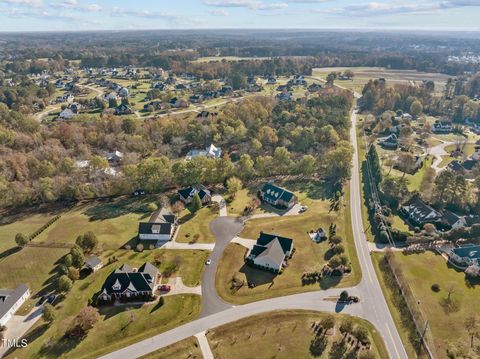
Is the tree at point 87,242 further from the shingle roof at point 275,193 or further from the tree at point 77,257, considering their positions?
the shingle roof at point 275,193

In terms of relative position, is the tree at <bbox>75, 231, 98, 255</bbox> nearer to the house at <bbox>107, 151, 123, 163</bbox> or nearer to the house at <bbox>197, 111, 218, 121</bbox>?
the house at <bbox>107, 151, 123, 163</bbox>

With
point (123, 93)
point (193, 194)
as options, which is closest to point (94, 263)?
point (193, 194)

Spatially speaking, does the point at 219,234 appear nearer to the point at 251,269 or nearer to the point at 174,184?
the point at 251,269

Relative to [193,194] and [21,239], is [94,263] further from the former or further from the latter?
[193,194]

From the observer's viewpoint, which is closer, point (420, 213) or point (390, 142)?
point (420, 213)

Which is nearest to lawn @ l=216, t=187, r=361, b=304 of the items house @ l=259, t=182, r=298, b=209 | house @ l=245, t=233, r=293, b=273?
house @ l=245, t=233, r=293, b=273
